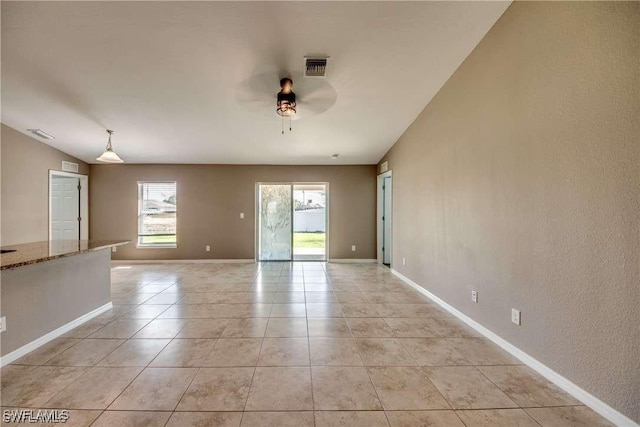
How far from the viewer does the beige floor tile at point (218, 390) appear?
1656 mm

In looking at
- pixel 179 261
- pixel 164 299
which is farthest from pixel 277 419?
pixel 179 261

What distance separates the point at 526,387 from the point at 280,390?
1.78m

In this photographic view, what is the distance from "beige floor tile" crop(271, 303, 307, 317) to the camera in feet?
10.3

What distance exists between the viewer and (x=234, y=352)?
7.52 ft

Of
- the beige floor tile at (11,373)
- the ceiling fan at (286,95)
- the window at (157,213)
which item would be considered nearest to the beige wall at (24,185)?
the window at (157,213)

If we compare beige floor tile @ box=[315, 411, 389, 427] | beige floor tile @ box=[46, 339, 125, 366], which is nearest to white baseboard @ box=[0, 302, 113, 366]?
beige floor tile @ box=[46, 339, 125, 366]

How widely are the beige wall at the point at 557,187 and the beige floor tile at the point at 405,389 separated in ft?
3.17

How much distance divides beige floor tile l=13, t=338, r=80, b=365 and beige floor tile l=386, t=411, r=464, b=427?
285 cm

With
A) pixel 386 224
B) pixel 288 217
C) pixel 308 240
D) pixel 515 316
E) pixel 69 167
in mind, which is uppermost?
pixel 69 167

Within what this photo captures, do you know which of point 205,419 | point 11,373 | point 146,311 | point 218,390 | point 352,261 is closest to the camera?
point 205,419

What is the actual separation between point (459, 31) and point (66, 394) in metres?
4.45

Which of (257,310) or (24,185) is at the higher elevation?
(24,185)

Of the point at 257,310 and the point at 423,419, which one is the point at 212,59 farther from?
the point at 423,419

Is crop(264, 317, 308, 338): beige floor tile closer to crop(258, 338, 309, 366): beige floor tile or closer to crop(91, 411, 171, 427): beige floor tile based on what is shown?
crop(258, 338, 309, 366): beige floor tile
